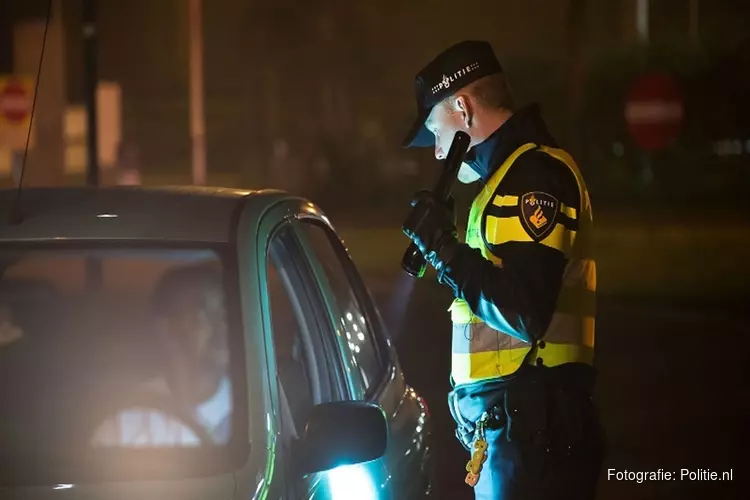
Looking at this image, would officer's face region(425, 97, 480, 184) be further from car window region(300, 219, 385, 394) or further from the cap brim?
car window region(300, 219, 385, 394)

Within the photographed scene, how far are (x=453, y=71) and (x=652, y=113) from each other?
10028 mm

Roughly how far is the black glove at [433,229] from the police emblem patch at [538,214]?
20cm

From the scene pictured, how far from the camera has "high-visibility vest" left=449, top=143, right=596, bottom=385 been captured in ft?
11.6

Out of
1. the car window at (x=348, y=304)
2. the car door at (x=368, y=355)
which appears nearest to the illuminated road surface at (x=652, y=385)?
the car door at (x=368, y=355)

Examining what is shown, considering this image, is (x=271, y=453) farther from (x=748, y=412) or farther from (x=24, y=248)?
(x=748, y=412)

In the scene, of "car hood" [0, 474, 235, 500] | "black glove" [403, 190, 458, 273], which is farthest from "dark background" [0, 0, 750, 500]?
"car hood" [0, 474, 235, 500]

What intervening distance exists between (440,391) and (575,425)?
6.32m

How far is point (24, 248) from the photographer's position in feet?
10.3

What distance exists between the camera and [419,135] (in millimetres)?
3982

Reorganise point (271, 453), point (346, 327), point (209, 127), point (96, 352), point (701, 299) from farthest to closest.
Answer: point (209, 127), point (701, 299), point (346, 327), point (96, 352), point (271, 453)

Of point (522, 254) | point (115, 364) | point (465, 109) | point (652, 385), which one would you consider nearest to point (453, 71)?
point (465, 109)

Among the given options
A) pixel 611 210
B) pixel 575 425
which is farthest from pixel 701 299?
pixel 611 210

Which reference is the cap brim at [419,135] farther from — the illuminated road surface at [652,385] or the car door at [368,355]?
the illuminated road surface at [652,385]

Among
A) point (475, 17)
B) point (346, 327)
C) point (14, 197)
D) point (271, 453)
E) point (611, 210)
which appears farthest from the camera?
point (475, 17)
